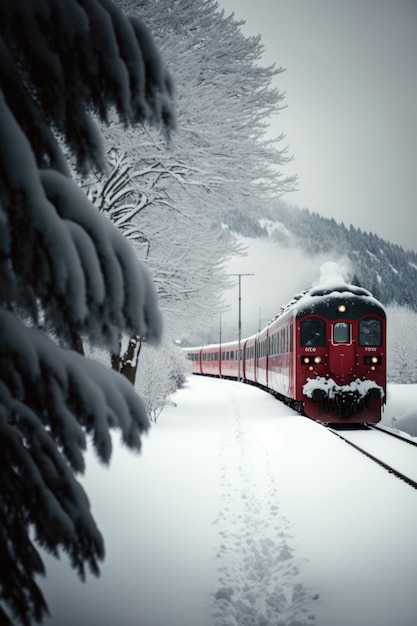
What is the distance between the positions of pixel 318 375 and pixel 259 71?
7.92 m

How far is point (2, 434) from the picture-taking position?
6.64 ft

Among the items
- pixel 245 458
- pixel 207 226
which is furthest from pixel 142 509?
pixel 207 226

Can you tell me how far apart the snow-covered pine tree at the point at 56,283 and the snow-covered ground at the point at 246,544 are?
1958mm

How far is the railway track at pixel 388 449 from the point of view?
8.34 meters

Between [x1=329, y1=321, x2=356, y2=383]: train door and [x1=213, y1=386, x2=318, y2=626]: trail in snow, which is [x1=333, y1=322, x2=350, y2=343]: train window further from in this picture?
[x1=213, y1=386, x2=318, y2=626]: trail in snow

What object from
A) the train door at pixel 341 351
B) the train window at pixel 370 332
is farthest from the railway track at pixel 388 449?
the train window at pixel 370 332

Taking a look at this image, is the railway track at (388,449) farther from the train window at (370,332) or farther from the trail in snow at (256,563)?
the train window at (370,332)

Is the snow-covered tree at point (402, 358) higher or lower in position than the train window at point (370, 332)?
lower

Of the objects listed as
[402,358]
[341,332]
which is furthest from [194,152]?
[402,358]

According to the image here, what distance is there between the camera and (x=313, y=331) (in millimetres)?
14953

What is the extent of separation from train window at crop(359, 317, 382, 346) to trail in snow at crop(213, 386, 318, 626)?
7.97 metres

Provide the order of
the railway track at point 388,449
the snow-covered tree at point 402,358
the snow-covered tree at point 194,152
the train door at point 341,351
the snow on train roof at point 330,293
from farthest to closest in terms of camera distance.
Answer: the snow-covered tree at point 402,358 < the snow on train roof at point 330,293 < the train door at point 341,351 < the snow-covered tree at point 194,152 < the railway track at point 388,449

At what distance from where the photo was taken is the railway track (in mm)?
8335

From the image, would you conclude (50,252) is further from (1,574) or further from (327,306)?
(327,306)
